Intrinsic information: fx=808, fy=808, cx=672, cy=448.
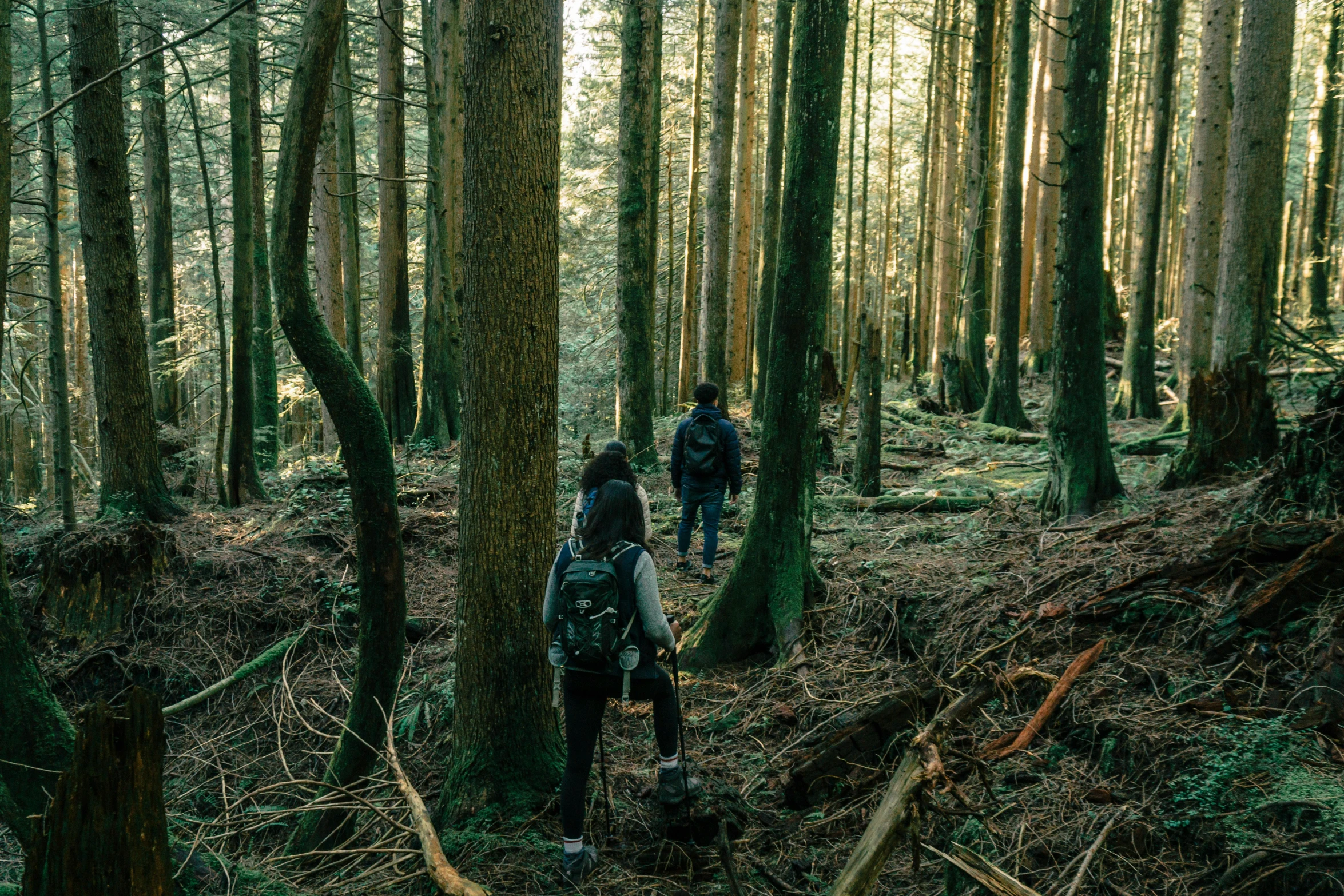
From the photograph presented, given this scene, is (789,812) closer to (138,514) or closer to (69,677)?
(69,677)

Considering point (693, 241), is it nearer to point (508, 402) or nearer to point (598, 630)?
point (508, 402)

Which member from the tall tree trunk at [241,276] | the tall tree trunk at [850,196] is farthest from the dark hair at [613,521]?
the tall tree trunk at [850,196]

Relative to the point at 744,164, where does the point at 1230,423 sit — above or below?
below

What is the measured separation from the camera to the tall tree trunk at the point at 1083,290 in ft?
24.3

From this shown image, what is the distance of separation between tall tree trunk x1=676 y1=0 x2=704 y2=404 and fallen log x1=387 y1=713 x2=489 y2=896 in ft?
52.6

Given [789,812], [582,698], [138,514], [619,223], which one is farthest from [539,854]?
[619,223]

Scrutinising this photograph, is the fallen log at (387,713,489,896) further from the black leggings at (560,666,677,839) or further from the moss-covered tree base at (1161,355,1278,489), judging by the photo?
the moss-covered tree base at (1161,355,1278,489)

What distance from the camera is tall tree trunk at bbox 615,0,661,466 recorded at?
11.4m

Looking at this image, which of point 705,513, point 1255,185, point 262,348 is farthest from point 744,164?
point 705,513

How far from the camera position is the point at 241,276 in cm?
984

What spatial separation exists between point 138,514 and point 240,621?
8.76 ft

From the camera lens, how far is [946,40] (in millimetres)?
23328

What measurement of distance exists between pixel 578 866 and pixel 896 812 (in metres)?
1.76

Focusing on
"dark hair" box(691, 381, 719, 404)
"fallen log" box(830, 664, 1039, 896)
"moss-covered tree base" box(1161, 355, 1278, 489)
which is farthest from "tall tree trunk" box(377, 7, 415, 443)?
"fallen log" box(830, 664, 1039, 896)
